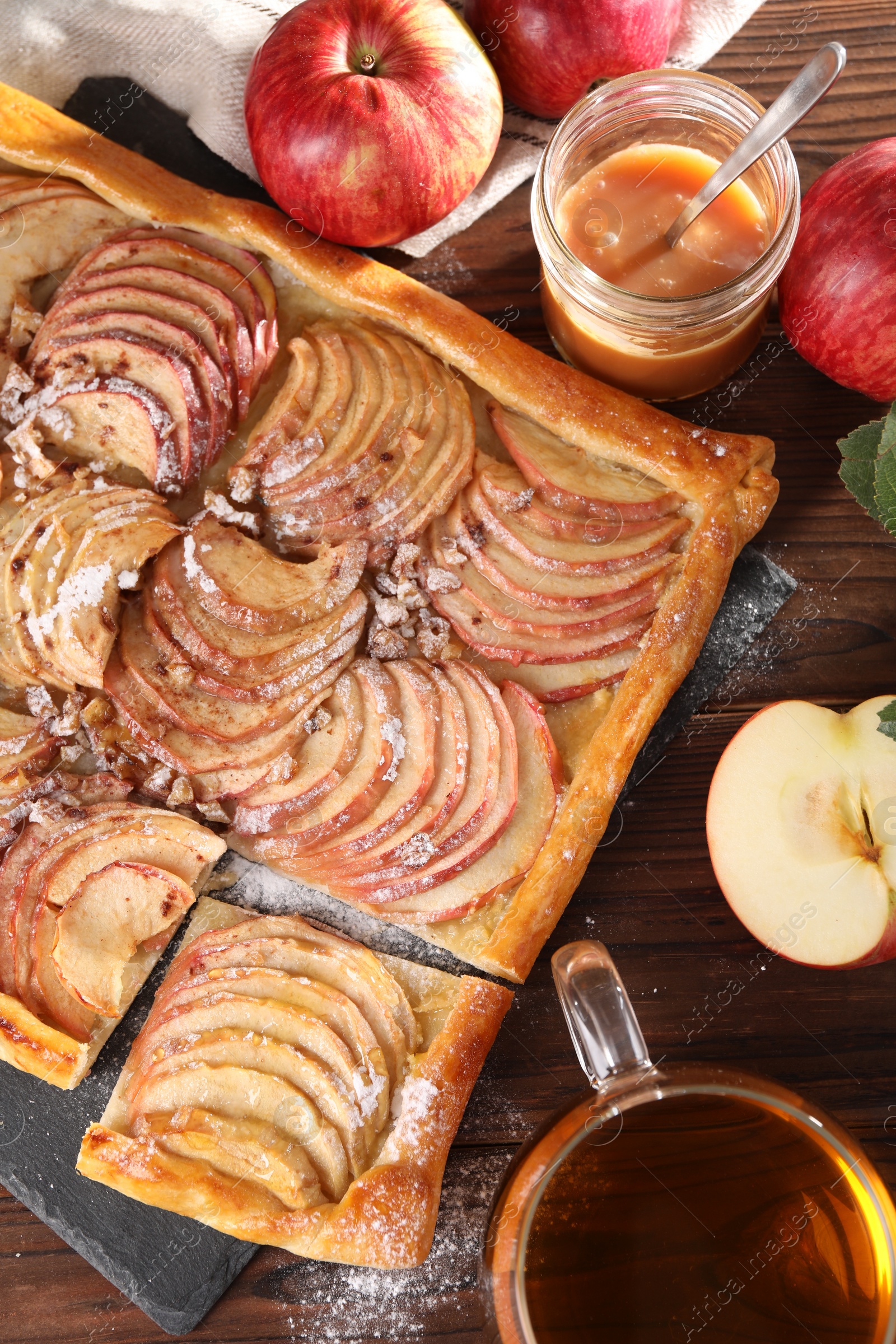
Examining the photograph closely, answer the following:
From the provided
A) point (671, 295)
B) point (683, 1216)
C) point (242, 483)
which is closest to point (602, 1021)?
point (683, 1216)

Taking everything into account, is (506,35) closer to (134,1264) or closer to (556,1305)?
(556,1305)

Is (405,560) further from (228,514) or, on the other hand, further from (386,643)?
(228,514)

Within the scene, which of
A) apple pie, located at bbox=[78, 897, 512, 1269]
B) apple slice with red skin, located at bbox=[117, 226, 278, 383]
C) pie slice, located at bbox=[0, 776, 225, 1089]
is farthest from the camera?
apple slice with red skin, located at bbox=[117, 226, 278, 383]

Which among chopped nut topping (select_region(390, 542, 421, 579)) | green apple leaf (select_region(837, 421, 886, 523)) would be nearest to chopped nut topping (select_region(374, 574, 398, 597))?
chopped nut topping (select_region(390, 542, 421, 579))

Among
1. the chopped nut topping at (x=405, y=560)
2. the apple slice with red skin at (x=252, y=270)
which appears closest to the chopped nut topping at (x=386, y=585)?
the chopped nut topping at (x=405, y=560)

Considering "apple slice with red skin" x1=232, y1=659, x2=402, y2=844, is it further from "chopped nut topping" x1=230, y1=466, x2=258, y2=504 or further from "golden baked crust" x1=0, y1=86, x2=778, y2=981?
"chopped nut topping" x1=230, y1=466, x2=258, y2=504

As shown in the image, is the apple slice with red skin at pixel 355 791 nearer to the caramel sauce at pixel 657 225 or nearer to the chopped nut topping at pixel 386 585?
the chopped nut topping at pixel 386 585

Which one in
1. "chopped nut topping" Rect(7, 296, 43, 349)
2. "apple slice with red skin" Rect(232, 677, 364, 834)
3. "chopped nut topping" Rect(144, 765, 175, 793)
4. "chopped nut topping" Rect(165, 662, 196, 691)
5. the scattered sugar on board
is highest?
"chopped nut topping" Rect(7, 296, 43, 349)

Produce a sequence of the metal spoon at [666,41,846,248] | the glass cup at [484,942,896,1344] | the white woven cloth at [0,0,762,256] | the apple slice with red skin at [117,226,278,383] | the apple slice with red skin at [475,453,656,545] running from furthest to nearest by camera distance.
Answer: the white woven cloth at [0,0,762,256] < the apple slice with red skin at [117,226,278,383] < the apple slice with red skin at [475,453,656,545] < the metal spoon at [666,41,846,248] < the glass cup at [484,942,896,1344]
